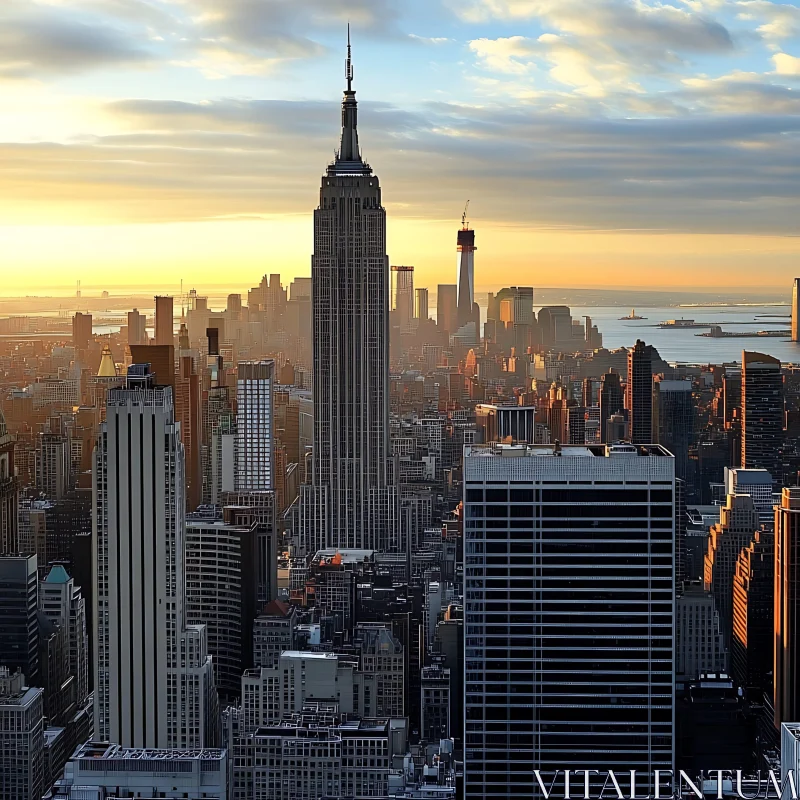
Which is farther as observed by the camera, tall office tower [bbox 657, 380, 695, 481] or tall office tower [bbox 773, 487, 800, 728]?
tall office tower [bbox 657, 380, 695, 481]

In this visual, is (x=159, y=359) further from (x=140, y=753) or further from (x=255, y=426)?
(x=255, y=426)

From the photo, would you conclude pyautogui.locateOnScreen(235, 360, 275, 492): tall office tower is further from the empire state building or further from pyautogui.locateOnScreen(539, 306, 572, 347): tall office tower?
pyautogui.locateOnScreen(539, 306, 572, 347): tall office tower

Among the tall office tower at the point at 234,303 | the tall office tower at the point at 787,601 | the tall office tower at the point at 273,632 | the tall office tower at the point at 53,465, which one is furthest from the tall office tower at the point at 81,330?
the tall office tower at the point at 787,601

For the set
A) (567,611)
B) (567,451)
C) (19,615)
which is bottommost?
(19,615)

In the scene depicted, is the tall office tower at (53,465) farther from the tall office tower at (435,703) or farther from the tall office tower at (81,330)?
the tall office tower at (435,703)

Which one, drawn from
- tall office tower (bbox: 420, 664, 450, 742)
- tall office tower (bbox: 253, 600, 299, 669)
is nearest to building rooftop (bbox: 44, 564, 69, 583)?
tall office tower (bbox: 253, 600, 299, 669)

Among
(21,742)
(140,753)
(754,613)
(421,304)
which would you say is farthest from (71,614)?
(754,613)

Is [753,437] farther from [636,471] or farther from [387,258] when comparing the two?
[387,258]
